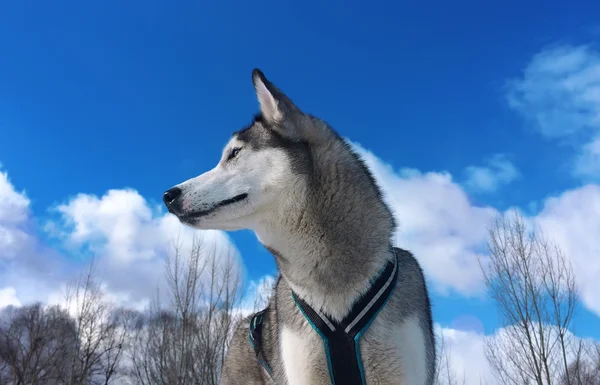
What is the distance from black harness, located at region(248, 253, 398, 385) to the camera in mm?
2746

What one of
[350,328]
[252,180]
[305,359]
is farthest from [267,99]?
[305,359]

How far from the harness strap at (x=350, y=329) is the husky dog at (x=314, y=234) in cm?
1

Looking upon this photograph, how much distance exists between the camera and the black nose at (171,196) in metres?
3.09

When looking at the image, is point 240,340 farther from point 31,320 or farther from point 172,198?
point 31,320

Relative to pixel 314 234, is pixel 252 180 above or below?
above

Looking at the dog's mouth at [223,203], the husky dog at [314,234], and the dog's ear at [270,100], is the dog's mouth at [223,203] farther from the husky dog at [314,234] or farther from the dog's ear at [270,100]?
the dog's ear at [270,100]

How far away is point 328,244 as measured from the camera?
9.83 feet

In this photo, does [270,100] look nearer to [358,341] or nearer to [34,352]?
[358,341]

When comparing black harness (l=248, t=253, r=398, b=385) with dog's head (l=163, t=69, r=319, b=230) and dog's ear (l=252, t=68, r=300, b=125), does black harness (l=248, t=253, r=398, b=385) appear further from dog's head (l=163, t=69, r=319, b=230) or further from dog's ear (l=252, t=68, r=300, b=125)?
dog's ear (l=252, t=68, r=300, b=125)

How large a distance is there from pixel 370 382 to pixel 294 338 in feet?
1.69

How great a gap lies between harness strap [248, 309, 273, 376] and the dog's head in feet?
3.24

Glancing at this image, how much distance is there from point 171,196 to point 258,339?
131 cm

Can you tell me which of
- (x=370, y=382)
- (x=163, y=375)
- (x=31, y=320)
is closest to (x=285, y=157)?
(x=370, y=382)

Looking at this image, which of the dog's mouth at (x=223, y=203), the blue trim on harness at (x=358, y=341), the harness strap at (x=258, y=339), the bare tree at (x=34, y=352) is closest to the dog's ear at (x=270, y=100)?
the dog's mouth at (x=223, y=203)
